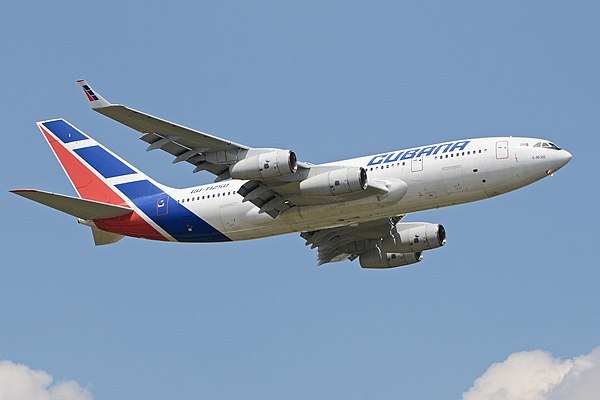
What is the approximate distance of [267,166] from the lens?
184 feet

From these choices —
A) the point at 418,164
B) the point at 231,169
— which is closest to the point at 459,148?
the point at 418,164

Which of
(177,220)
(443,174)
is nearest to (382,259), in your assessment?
(443,174)

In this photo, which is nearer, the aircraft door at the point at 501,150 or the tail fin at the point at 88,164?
the aircraft door at the point at 501,150

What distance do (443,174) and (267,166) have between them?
26.9 feet

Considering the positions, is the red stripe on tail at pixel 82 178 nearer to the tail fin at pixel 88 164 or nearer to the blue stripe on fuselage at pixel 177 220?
the tail fin at pixel 88 164

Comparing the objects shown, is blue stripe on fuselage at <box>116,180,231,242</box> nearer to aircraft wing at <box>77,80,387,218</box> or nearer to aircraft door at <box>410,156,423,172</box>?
aircraft wing at <box>77,80,387,218</box>

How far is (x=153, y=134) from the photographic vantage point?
2232 inches

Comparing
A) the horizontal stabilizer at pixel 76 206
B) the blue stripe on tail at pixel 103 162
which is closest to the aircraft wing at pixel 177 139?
the horizontal stabilizer at pixel 76 206

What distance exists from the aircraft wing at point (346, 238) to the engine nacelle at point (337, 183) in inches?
351

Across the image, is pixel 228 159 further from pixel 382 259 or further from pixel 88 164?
pixel 382 259

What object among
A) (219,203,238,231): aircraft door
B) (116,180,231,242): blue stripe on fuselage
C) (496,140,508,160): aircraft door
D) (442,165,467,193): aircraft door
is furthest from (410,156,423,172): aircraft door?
(116,180,231,242): blue stripe on fuselage

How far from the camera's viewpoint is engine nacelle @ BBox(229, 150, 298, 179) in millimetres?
56062

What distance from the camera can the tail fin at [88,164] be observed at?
66312 mm

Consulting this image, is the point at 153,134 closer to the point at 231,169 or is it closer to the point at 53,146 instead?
the point at 231,169
